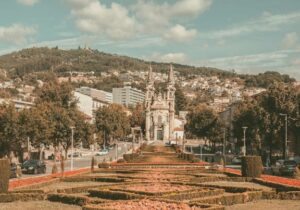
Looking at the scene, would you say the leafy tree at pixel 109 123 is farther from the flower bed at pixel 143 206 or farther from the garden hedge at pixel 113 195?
the flower bed at pixel 143 206

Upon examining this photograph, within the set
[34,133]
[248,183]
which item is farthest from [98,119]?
[248,183]

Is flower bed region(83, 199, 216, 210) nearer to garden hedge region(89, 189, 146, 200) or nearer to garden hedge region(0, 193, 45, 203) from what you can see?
garden hedge region(89, 189, 146, 200)

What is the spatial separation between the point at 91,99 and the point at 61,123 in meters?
105

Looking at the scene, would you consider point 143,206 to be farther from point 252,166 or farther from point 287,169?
point 287,169

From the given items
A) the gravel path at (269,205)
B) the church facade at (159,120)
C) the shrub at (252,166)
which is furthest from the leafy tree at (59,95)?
the gravel path at (269,205)

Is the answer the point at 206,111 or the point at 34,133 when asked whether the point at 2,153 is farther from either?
the point at 206,111

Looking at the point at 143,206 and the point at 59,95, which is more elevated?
the point at 59,95

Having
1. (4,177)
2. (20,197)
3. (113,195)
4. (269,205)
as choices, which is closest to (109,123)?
(4,177)

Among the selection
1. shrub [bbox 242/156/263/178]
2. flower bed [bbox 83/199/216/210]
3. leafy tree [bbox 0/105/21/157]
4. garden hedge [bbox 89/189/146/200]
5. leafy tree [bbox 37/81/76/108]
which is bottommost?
garden hedge [bbox 89/189/146/200]

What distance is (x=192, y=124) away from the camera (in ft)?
402

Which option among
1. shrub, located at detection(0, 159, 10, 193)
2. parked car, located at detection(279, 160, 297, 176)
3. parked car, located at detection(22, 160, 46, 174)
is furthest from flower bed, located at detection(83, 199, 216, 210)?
parked car, located at detection(22, 160, 46, 174)

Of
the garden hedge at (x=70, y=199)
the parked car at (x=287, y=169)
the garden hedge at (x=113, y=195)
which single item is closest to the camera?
the garden hedge at (x=70, y=199)

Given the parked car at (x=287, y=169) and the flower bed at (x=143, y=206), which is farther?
the parked car at (x=287, y=169)

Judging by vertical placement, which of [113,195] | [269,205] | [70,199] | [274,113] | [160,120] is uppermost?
[160,120]
